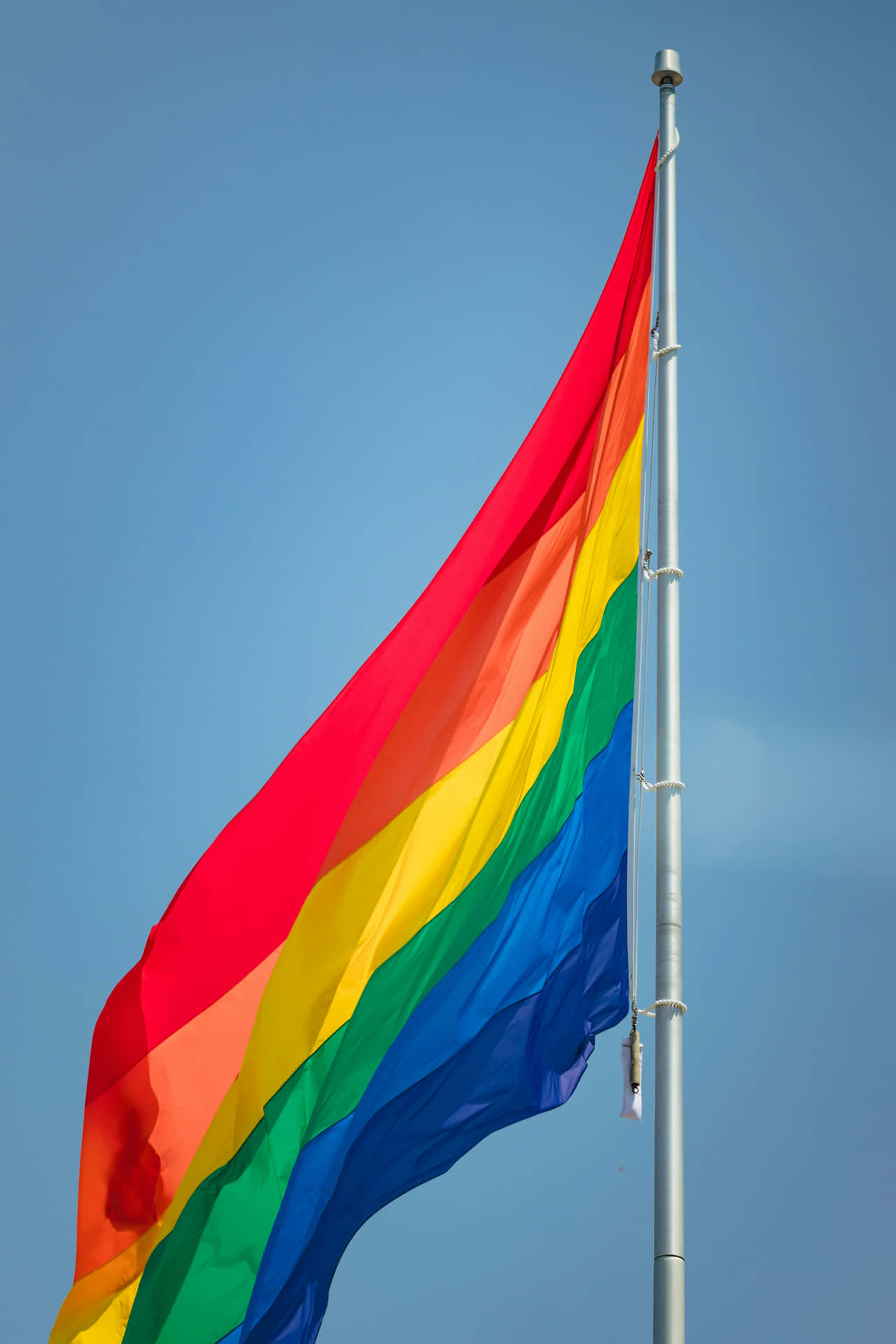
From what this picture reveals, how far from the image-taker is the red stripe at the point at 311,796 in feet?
Result: 26.8

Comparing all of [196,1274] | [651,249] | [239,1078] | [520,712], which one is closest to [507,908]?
[520,712]

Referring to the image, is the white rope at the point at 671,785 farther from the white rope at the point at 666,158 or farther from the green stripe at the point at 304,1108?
the white rope at the point at 666,158

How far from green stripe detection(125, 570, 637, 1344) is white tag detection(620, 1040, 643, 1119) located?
112 cm

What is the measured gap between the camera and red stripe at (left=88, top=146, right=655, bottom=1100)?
8172 mm

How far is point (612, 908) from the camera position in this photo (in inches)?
348

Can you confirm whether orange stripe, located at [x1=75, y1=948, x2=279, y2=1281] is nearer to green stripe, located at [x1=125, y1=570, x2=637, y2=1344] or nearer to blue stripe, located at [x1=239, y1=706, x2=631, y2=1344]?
green stripe, located at [x1=125, y1=570, x2=637, y2=1344]

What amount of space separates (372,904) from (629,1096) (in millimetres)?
1815

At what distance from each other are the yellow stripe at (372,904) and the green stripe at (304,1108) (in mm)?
63

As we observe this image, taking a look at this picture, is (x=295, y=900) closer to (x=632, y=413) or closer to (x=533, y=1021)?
(x=533, y=1021)

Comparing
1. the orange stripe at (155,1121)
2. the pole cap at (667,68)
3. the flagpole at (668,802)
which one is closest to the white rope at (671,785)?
the flagpole at (668,802)

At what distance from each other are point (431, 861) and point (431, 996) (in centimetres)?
80

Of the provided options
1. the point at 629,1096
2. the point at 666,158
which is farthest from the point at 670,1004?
the point at 666,158

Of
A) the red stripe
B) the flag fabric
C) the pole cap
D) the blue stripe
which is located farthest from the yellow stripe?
the pole cap

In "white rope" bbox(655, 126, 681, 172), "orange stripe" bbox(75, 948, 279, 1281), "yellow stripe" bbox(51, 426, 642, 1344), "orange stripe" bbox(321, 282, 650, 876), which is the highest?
"white rope" bbox(655, 126, 681, 172)
